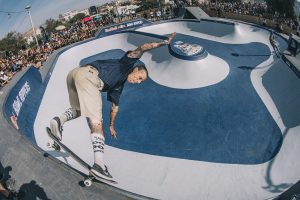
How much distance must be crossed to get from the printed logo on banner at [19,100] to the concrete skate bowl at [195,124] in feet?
0.24

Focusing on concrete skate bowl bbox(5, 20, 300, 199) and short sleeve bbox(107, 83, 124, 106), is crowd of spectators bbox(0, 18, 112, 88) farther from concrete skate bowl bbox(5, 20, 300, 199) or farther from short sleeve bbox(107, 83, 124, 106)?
short sleeve bbox(107, 83, 124, 106)

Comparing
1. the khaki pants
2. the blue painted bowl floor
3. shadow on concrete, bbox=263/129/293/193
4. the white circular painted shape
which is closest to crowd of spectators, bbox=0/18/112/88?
the blue painted bowl floor

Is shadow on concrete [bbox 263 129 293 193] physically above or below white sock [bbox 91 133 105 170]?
below

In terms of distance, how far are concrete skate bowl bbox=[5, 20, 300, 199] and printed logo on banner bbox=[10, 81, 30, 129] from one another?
0.07 meters

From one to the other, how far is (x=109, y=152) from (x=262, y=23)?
71.6 ft

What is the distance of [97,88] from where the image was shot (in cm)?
577

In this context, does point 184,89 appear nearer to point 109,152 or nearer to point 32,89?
point 109,152

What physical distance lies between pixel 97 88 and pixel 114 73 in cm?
64

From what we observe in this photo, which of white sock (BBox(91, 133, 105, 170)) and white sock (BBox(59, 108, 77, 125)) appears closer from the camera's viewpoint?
white sock (BBox(91, 133, 105, 170))

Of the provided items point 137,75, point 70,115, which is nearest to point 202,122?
point 137,75

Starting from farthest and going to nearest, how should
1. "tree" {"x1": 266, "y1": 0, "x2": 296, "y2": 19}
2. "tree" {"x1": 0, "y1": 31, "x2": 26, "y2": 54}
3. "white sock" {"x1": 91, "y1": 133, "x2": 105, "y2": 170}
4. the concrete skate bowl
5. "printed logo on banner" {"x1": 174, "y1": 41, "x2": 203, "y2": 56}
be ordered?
"tree" {"x1": 0, "y1": 31, "x2": 26, "y2": 54}
"tree" {"x1": 266, "y1": 0, "x2": 296, "y2": 19}
"printed logo on banner" {"x1": 174, "y1": 41, "x2": 203, "y2": 56}
the concrete skate bowl
"white sock" {"x1": 91, "y1": 133, "x2": 105, "y2": 170}

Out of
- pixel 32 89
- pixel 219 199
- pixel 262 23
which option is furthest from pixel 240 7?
pixel 219 199

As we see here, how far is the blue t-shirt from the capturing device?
20.0 ft

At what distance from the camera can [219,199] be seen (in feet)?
32.4
